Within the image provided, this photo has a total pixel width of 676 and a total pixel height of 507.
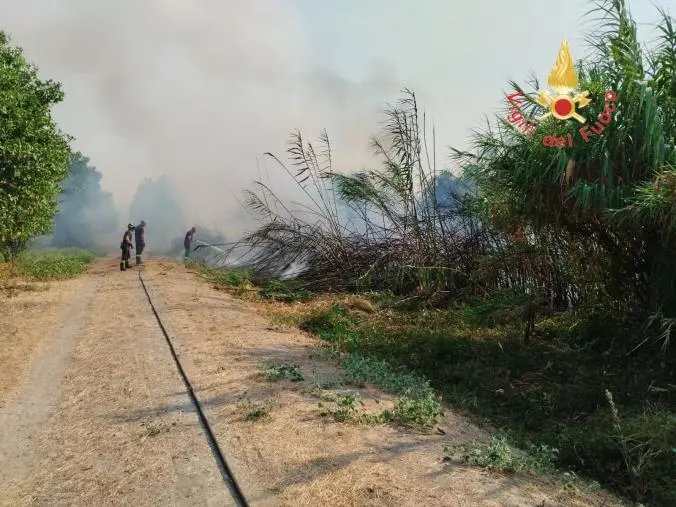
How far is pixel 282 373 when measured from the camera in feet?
19.6

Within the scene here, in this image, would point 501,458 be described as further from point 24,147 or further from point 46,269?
point 46,269

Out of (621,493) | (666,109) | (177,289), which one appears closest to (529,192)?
(666,109)

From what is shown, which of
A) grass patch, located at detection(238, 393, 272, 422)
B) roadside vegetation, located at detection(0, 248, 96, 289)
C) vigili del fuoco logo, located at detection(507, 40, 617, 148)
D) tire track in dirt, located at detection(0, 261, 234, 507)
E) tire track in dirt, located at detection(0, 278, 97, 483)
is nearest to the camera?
tire track in dirt, located at detection(0, 261, 234, 507)

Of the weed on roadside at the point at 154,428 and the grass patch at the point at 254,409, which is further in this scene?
the grass patch at the point at 254,409

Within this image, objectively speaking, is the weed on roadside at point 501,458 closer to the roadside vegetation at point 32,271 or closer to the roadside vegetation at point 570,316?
the roadside vegetation at point 570,316

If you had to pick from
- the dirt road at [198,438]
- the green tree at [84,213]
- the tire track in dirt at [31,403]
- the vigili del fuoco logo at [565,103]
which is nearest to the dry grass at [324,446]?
the dirt road at [198,438]

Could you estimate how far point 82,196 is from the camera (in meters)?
52.5

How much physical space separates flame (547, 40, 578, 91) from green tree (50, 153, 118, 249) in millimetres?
38875

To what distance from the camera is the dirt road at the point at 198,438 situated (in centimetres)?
356

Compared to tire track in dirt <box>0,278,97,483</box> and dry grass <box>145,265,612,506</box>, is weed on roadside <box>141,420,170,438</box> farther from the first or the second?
tire track in dirt <box>0,278,97,483</box>

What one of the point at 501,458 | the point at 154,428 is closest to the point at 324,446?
the point at 501,458

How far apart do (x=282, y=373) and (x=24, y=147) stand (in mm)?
8504

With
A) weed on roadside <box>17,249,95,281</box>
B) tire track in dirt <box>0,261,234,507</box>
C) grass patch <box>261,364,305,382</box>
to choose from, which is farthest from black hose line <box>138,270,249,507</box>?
weed on roadside <box>17,249,95,281</box>

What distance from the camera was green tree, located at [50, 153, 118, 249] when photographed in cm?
4401
